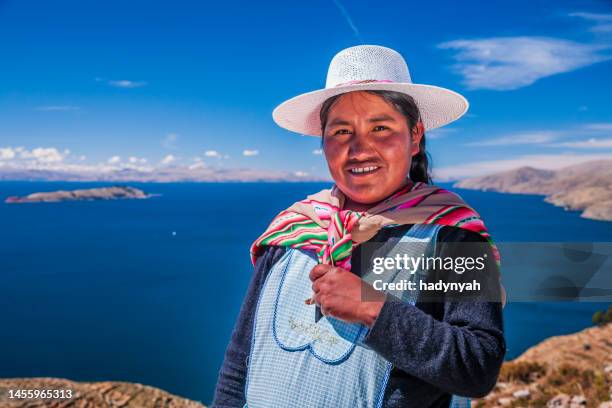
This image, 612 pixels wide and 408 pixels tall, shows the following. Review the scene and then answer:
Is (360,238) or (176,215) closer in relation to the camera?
(360,238)

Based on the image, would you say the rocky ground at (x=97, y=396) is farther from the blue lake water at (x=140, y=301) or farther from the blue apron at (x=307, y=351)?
the blue lake water at (x=140, y=301)

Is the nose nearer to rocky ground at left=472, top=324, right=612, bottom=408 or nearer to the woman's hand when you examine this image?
the woman's hand

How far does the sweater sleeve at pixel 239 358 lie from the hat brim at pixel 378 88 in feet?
1.90

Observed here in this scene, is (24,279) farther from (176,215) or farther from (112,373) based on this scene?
(176,215)

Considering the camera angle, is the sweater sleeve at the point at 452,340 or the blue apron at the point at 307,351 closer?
the sweater sleeve at the point at 452,340

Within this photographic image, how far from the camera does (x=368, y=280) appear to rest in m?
1.46

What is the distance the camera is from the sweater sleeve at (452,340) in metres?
1.20

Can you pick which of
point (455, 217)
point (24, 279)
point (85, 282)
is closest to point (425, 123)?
point (455, 217)

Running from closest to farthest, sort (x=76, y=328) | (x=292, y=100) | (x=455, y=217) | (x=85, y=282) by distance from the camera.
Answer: (x=455, y=217) < (x=292, y=100) < (x=76, y=328) < (x=85, y=282)

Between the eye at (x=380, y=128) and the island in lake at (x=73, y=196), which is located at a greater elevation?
the eye at (x=380, y=128)

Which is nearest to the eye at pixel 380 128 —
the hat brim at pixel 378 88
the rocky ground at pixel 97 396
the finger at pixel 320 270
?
the hat brim at pixel 378 88

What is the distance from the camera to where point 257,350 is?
1.59 meters

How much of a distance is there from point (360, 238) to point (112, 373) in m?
36.0

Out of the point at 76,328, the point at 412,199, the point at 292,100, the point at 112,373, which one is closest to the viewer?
the point at 412,199
